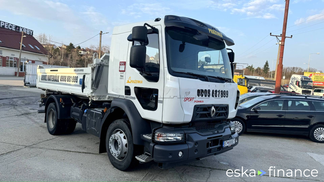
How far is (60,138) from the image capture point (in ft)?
20.2

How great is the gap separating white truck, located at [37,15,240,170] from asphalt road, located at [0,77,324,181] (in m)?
0.48

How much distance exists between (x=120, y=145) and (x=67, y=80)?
297 centimetres

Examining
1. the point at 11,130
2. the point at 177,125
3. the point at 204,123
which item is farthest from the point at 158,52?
the point at 11,130

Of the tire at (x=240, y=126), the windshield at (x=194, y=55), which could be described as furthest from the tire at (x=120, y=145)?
the tire at (x=240, y=126)

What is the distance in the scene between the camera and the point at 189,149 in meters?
3.35

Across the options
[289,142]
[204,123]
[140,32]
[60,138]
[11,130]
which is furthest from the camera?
[289,142]

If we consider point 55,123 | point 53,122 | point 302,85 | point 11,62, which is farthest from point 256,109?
point 11,62

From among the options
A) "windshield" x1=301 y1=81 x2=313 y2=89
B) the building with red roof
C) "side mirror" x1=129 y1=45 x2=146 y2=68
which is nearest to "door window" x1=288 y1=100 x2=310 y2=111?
"side mirror" x1=129 y1=45 x2=146 y2=68

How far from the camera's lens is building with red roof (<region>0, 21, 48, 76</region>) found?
39816mm

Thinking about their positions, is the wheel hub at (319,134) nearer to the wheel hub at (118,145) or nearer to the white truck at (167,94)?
the white truck at (167,94)

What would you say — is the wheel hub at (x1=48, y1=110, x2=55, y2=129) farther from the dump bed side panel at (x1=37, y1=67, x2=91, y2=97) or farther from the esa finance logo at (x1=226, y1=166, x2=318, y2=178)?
the esa finance logo at (x1=226, y1=166, x2=318, y2=178)

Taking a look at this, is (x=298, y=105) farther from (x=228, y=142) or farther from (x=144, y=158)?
(x=144, y=158)

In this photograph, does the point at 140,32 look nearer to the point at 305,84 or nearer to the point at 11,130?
the point at 11,130

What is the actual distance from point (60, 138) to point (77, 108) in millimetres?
1177
